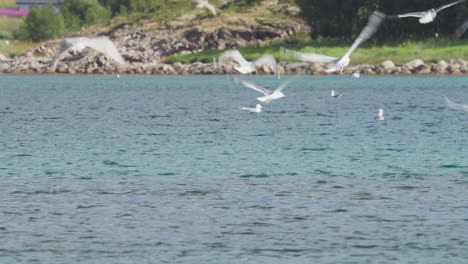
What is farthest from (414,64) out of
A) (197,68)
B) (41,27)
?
(41,27)

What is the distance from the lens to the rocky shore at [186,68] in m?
101

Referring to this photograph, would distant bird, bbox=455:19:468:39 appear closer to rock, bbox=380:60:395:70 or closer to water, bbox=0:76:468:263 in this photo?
water, bbox=0:76:468:263

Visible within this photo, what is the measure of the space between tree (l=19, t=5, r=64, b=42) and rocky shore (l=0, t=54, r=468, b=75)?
15613mm

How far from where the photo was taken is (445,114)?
59031mm

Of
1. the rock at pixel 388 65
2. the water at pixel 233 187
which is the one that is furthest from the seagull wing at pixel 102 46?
the rock at pixel 388 65

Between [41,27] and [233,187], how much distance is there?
124 m

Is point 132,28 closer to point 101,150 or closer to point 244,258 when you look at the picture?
point 101,150

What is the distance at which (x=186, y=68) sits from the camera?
115 meters

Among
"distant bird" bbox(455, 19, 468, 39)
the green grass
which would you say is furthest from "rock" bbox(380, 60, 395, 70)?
"distant bird" bbox(455, 19, 468, 39)

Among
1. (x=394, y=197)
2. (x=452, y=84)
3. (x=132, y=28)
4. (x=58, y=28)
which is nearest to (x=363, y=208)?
(x=394, y=197)

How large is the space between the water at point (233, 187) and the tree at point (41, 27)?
90.9 meters

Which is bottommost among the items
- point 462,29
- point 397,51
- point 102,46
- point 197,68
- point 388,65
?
point 197,68

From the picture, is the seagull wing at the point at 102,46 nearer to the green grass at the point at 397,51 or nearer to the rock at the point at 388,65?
the green grass at the point at 397,51

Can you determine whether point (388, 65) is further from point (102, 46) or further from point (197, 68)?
point (102, 46)
